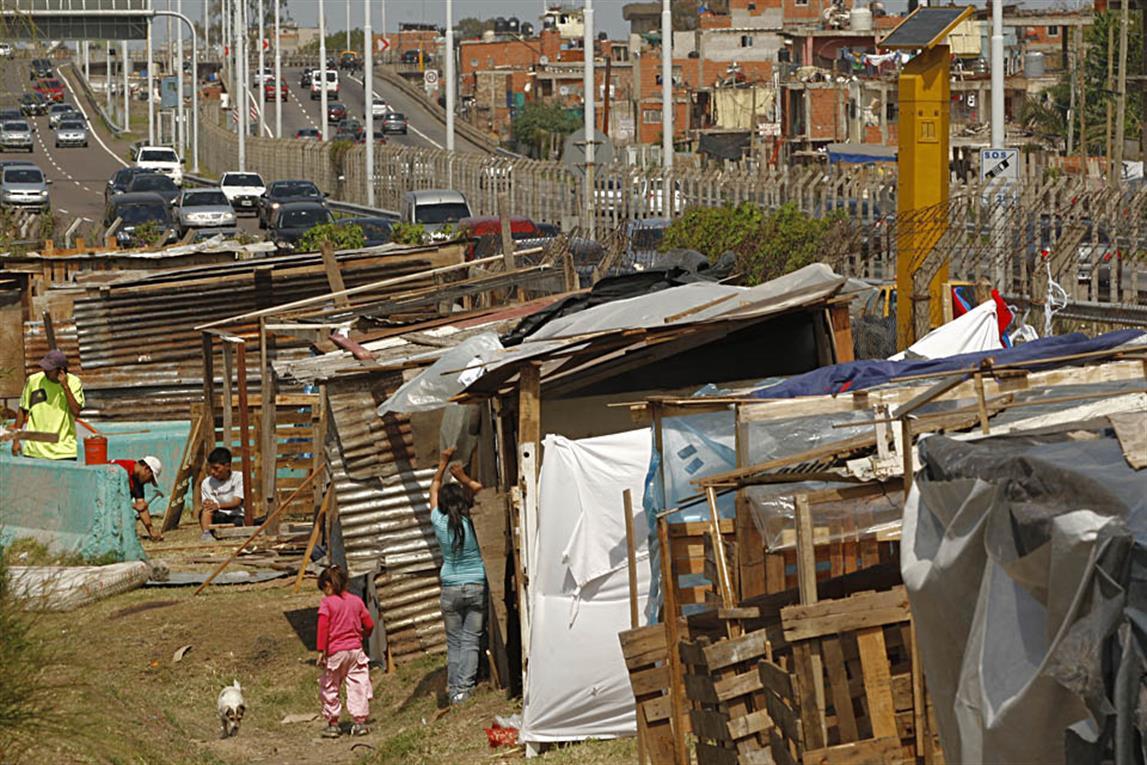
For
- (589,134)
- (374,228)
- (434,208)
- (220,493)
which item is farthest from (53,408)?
(434,208)

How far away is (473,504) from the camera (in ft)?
40.8

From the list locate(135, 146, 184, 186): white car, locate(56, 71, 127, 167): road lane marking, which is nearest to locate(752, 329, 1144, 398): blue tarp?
locate(135, 146, 184, 186): white car

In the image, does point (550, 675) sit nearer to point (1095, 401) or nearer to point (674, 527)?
point (674, 527)

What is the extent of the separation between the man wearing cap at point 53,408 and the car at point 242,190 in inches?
1578

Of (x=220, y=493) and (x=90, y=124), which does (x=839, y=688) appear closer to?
(x=220, y=493)

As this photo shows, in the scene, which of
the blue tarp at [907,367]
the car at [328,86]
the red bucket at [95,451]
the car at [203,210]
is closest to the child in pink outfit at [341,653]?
the blue tarp at [907,367]

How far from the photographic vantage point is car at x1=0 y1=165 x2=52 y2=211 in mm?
53000

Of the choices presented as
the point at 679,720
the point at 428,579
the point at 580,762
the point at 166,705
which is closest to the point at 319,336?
the point at 428,579

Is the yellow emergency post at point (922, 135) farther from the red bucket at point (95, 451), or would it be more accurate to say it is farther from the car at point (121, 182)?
the car at point (121, 182)

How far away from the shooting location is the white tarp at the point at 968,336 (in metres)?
11.9

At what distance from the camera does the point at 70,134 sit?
88062 mm

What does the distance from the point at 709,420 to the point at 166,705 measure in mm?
4568

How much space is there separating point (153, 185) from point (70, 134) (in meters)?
34.3

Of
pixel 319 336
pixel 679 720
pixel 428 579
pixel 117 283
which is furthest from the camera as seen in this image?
pixel 117 283
